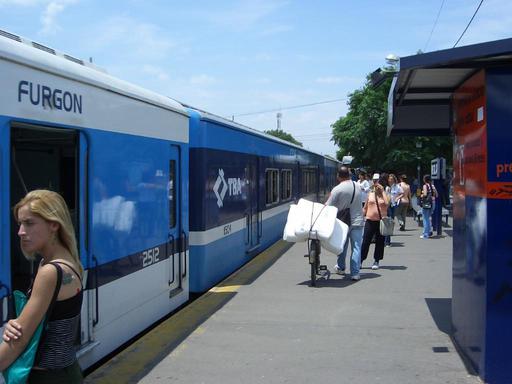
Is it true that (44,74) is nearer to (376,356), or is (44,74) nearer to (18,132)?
(18,132)

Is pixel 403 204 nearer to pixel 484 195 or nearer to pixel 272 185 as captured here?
pixel 272 185

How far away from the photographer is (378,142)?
97.0 ft

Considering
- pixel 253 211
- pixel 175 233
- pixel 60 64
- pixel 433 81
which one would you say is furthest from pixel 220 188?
pixel 60 64

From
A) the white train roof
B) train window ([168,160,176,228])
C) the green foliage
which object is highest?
the green foliage

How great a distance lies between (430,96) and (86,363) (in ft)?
14.8

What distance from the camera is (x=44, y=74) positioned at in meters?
4.04

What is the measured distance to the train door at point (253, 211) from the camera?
10961 mm

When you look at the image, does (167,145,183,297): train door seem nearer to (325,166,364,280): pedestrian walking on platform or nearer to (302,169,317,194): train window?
(325,166,364,280): pedestrian walking on platform

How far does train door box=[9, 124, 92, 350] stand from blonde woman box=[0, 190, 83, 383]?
1.81 meters

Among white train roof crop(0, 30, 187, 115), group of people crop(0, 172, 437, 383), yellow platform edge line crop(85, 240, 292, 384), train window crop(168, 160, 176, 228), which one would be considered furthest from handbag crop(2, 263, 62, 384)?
train window crop(168, 160, 176, 228)

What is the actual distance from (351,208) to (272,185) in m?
4.34

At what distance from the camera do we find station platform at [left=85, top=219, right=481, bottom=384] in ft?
16.4

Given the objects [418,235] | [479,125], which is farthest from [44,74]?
[418,235]

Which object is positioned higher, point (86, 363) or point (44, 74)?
point (44, 74)
